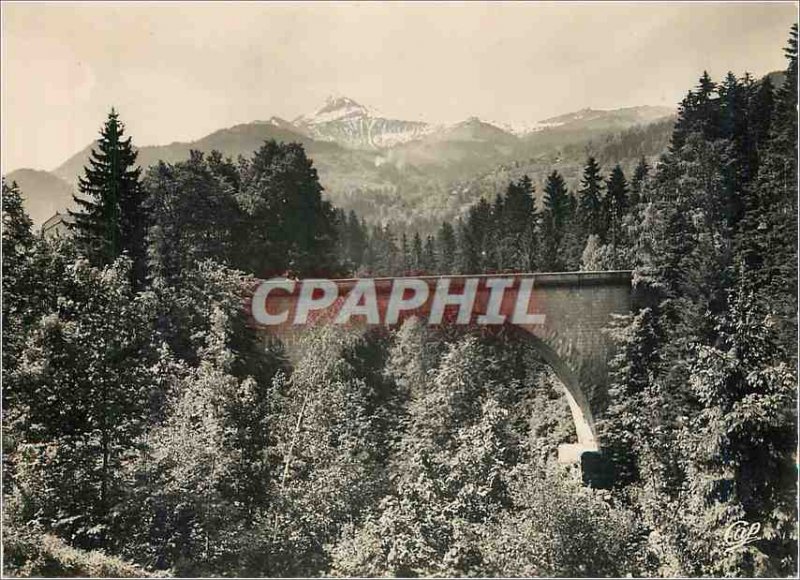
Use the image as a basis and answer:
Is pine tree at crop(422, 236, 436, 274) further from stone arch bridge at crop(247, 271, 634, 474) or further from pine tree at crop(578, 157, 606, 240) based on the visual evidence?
stone arch bridge at crop(247, 271, 634, 474)

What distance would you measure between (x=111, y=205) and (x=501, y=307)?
982cm

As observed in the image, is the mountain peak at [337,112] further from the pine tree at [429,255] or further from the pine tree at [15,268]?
the pine tree at [429,255]

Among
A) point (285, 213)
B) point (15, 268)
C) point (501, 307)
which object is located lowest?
point (501, 307)

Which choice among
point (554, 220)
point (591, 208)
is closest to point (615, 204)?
point (591, 208)

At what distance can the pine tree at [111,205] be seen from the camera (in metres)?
16.1

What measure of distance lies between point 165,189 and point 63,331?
5.98m

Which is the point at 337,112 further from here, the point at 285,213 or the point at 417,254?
the point at 417,254

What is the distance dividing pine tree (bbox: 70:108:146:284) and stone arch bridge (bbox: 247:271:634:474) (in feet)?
10.9

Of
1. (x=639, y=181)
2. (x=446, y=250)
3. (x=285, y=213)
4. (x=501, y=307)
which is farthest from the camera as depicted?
(x=446, y=250)

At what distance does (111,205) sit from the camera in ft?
55.4

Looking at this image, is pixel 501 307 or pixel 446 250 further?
pixel 446 250

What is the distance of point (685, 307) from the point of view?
16062 mm

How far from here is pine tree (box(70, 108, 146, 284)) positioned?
16.1m

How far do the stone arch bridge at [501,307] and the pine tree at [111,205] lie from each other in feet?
10.9
